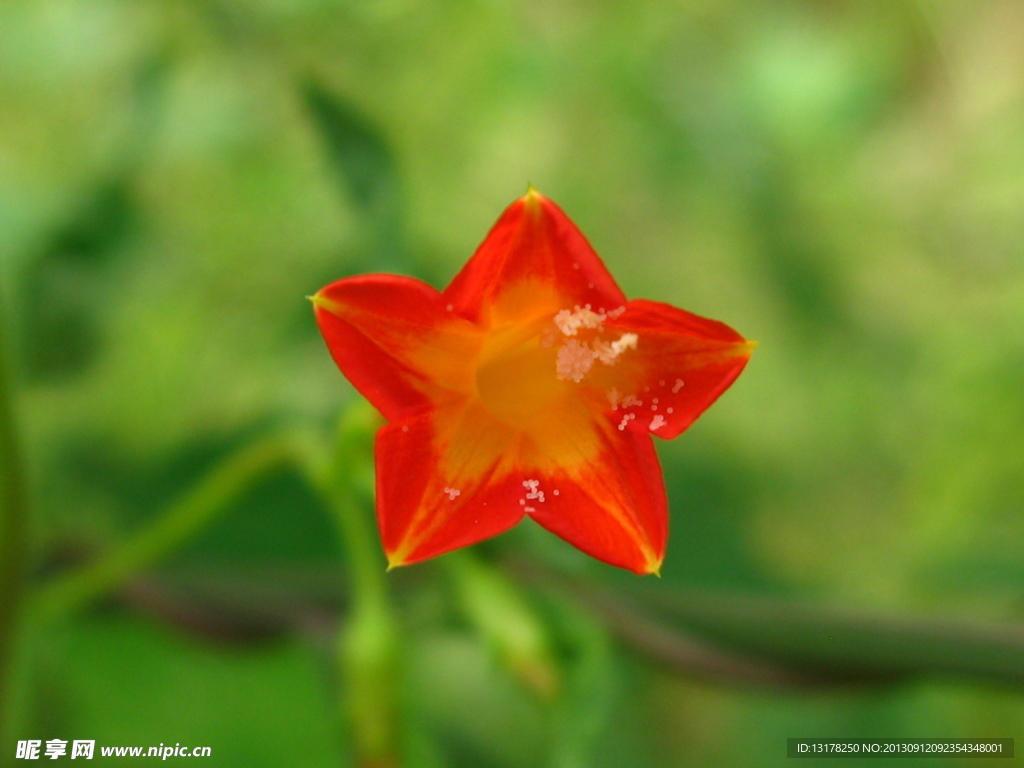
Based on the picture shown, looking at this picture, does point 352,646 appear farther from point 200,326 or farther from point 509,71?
point 509,71

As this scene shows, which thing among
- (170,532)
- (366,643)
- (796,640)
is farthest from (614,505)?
(170,532)

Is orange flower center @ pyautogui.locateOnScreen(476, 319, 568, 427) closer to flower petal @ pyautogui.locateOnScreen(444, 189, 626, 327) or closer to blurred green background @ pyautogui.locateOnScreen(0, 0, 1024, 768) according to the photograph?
flower petal @ pyautogui.locateOnScreen(444, 189, 626, 327)

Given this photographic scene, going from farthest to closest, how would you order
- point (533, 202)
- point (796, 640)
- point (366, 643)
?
point (796, 640) → point (366, 643) → point (533, 202)

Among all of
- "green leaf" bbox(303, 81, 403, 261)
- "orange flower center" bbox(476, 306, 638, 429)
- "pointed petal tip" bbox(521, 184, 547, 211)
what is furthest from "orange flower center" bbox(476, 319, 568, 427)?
"green leaf" bbox(303, 81, 403, 261)

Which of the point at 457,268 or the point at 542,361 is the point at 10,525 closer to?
the point at 542,361

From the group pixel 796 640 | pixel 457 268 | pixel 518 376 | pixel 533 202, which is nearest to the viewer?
pixel 533 202

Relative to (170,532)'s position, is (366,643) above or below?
below
